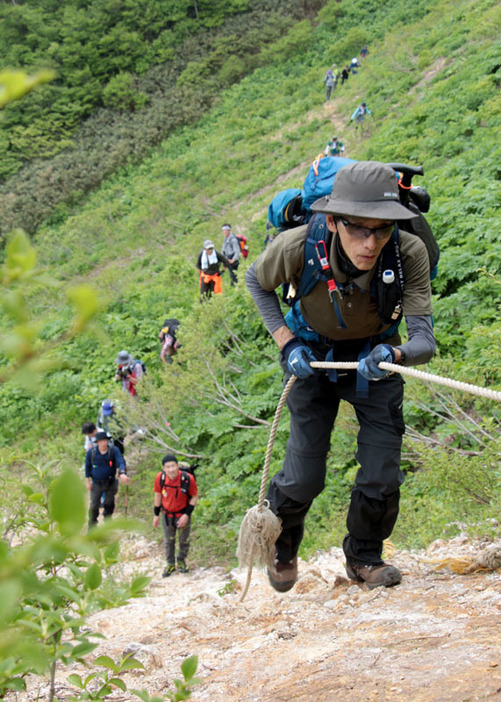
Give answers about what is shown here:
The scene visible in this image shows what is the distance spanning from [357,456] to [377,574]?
0.72 metres

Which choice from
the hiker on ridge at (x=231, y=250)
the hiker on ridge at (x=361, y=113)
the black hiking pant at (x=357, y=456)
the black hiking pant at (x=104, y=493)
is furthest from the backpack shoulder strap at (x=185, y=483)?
the hiker on ridge at (x=361, y=113)

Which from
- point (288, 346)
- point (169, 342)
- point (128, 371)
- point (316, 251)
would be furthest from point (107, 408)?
point (316, 251)

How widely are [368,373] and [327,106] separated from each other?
25.7 metres

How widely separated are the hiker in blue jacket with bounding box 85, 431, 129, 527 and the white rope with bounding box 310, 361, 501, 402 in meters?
5.33

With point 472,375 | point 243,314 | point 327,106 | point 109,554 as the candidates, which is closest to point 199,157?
point 327,106

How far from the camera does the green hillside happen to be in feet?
16.1

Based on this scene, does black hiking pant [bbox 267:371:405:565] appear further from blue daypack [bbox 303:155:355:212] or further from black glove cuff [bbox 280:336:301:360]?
blue daypack [bbox 303:155:355:212]

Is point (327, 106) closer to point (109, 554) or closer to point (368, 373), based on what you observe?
point (368, 373)

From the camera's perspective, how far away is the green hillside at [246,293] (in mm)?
4910

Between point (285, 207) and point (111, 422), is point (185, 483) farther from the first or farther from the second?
point (285, 207)

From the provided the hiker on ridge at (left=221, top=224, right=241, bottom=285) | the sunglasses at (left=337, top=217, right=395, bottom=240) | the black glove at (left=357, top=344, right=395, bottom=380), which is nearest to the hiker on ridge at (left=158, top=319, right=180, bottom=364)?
the hiker on ridge at (left=221, top=224, right=241, bottom=285)

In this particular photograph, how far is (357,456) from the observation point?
3459mm

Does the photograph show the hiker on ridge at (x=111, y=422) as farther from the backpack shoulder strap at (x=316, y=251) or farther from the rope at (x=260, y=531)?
the backpack shoulder strap at (x=316, y=251)

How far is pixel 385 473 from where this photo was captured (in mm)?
3295
